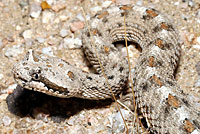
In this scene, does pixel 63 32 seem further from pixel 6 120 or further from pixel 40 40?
pixel 6 120

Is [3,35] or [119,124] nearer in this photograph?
[119,124]

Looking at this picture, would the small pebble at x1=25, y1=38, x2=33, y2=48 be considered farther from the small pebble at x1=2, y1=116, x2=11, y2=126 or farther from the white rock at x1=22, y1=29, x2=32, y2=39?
the small pebble at x1=2, y1=116, x2=11, y2=126

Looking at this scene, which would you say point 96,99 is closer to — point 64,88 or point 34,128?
point 64,88

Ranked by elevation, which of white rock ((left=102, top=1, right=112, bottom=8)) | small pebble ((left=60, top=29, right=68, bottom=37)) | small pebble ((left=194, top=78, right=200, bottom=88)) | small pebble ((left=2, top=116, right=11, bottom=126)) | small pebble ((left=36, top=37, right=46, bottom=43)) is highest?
white rock ((left=102, top=1, right=112, bottom=8))

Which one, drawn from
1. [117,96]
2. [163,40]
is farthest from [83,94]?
[163,40]

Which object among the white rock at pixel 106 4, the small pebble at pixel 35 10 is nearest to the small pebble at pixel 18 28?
the small pebble at pixel 35 10

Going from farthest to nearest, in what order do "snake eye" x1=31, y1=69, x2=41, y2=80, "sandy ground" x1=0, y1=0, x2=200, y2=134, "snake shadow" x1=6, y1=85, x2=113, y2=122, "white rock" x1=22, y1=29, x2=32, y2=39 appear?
"white rock" x1=22, y1=29, x2=32, y2=39, "snake shadow" x1=6, y1=85, x2=113, y2=122, "sandy ground" x1=0, y1=0, x2=200, y2=134, "snake eye" x1=31, y1=69, x2=41, y2=80

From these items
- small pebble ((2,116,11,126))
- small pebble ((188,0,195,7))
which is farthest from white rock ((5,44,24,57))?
small pebble ((188,0,195,7))
